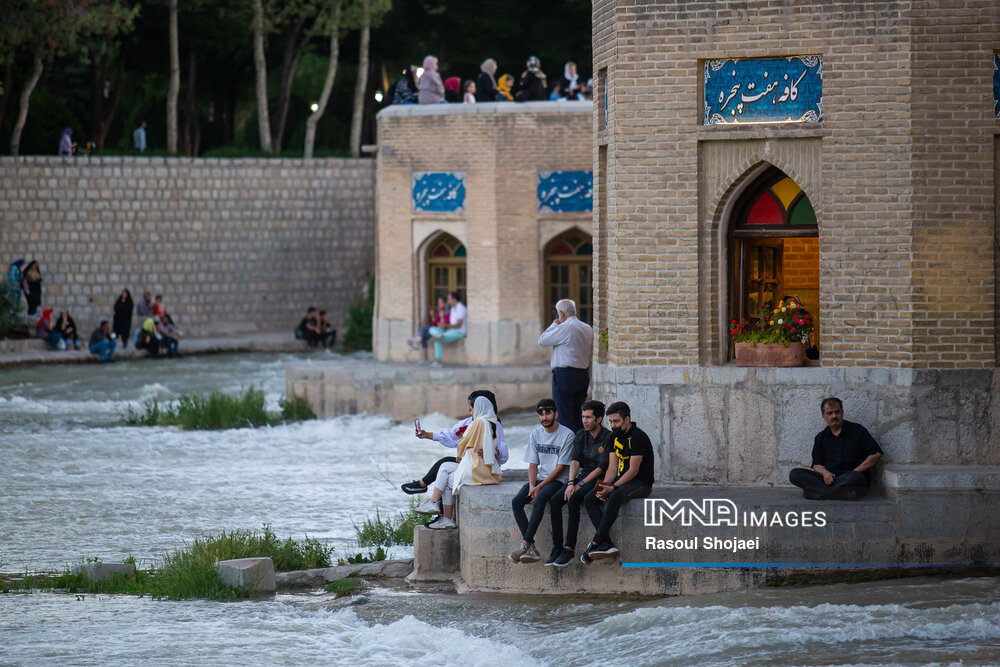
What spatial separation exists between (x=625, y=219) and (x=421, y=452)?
821cm

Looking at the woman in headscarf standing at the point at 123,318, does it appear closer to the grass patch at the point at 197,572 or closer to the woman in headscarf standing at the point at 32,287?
the woman in headscarf standing at the point at 32,287

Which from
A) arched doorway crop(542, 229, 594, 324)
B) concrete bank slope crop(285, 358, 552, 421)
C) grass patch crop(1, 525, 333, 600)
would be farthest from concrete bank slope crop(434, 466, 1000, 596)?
arched doorway crop(542, 229, 594, 324)

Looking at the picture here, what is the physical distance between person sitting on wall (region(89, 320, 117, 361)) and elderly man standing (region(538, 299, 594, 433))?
704 inches

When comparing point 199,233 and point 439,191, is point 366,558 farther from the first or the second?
point 199,233

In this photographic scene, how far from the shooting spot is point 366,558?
12.6m

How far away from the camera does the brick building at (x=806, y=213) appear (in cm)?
1137

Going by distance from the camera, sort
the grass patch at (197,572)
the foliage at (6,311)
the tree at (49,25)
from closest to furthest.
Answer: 1. the grass patch at (197,572)
2. the foliage at (6,311)
3. the tree at (49,25)

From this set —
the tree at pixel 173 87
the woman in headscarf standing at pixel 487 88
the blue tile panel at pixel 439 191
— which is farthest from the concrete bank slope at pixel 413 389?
the tree at pixel 173 87

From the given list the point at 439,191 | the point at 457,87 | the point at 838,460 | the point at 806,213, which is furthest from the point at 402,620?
the point at 457,87

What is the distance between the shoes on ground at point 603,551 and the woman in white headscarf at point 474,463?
1.20m

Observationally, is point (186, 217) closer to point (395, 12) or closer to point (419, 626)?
point (395, 12)

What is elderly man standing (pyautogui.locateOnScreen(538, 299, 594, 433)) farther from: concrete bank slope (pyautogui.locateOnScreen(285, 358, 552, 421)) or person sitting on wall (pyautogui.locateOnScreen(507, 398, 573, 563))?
concrete bank slope (pyautogui.locateOnScreen(285, 358, 552, 421))

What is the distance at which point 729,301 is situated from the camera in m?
12.3

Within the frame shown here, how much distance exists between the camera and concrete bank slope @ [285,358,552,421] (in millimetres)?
22000
